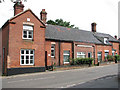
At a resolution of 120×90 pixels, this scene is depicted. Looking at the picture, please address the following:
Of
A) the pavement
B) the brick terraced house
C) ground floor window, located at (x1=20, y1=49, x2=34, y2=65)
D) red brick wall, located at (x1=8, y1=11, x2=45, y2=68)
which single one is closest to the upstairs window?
the brick terraced house

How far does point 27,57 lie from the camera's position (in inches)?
747

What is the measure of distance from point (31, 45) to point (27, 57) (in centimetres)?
176

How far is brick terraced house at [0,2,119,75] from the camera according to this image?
18.0 meters

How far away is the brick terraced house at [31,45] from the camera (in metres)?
18.0

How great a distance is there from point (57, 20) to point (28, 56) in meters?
43.6

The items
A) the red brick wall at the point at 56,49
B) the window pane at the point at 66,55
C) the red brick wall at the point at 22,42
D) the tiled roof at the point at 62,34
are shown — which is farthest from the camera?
the window pane at the point at 66,55

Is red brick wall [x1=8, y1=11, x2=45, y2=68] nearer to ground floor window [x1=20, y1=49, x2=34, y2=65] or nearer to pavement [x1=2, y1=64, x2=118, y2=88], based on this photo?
ground floor window [x1=20, y1=49, x2=34, y2=65]

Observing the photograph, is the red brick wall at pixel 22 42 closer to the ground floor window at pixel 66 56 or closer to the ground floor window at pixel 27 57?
the ground floor window at pixel 27 57

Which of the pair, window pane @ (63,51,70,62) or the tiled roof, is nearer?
the tiled roof

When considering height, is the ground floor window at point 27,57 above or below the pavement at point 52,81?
above

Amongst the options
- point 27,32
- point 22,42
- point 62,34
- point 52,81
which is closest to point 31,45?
point 22,42

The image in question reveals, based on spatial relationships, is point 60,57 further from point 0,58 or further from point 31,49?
point 0,58

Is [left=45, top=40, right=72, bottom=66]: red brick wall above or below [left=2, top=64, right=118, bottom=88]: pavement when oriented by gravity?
above

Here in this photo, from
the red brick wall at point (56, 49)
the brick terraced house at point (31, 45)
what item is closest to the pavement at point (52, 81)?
the brick terraced house at point (31, 45)
